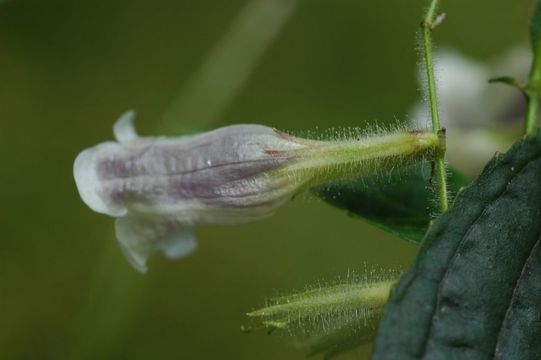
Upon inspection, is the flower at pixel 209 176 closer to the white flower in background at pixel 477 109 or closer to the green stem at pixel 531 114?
the green stem at pixel 531 114

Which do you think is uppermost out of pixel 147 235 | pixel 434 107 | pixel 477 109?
pixel 477 109

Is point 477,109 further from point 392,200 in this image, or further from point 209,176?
point 209,176

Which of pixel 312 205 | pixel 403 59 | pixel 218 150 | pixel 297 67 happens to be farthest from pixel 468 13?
pixel 218 150

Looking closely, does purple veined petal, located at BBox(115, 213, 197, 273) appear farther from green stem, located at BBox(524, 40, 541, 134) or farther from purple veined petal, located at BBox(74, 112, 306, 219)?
green stem, located at BBox(524, 40, 541, 134)

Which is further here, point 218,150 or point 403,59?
point 403,59

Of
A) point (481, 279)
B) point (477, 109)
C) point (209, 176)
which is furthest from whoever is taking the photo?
point (477, 109)

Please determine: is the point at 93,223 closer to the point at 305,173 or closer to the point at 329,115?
the point at 329,115

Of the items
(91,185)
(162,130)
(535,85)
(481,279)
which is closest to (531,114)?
(535,85)

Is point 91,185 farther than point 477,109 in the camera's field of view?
No
